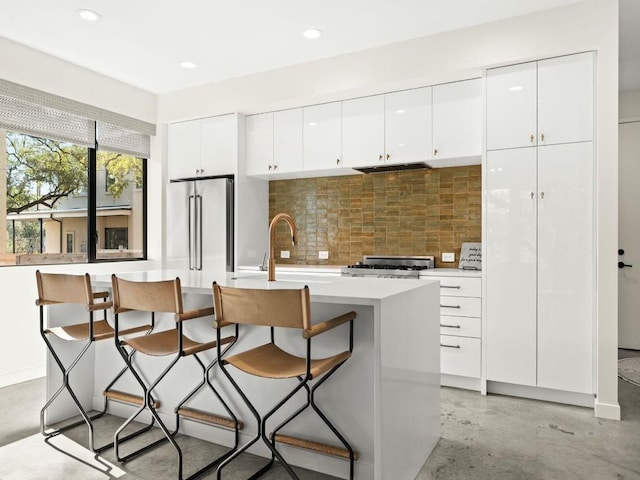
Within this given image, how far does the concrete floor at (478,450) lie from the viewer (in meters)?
2.18

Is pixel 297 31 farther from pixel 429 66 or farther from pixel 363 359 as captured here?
pixel 363 359

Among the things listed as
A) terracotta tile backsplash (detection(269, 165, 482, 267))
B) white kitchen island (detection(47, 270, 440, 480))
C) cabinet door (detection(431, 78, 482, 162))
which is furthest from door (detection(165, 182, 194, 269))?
cabinet door (detection(431, 78, 482, 162))

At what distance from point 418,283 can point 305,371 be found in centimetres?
82

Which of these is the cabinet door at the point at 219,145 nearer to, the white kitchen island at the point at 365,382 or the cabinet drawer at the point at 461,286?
the white kitchen island at the point at 365,382

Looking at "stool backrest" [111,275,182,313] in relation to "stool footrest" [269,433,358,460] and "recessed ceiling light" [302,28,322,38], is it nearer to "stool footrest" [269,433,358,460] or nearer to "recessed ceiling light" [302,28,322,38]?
"stool footrest" [269,433,358,460]

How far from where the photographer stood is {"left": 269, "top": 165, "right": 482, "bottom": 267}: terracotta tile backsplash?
13.4ft

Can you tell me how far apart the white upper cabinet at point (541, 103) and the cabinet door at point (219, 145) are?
2406 mm

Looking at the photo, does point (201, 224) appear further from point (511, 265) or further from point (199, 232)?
point (511, 265)

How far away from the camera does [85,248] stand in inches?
172

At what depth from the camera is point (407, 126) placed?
379 centimetres

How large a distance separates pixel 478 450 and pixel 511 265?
4.47 ft

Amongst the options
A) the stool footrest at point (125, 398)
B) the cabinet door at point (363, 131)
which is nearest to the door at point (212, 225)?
the cabinet door at point (363, 131)

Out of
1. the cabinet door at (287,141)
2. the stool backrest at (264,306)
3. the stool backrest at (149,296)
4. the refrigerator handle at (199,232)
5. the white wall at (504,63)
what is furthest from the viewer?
Answer: the refrigerator handle at (199,232)

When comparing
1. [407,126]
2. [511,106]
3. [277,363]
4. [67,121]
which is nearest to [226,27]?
[407,126]
